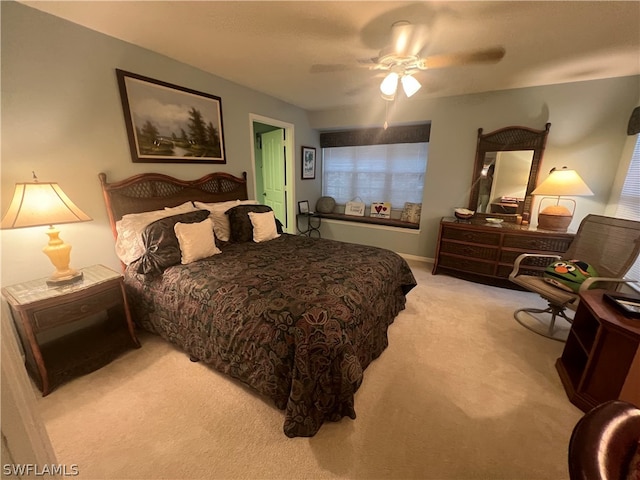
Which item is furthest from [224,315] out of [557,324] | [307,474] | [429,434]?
[557,324]

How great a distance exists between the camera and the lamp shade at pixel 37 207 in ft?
5.15

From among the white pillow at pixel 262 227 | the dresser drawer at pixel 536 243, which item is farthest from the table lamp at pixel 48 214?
the dresser drawer at pixel 536 243

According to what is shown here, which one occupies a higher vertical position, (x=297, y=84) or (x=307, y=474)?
(x=297, y=84)

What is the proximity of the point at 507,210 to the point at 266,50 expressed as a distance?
3.50 m

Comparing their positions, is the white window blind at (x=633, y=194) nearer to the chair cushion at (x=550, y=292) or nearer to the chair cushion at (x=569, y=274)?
the chair cushion at (x=569, y=274)

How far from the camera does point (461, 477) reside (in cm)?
126

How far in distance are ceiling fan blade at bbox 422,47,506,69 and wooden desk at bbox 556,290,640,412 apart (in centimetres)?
173

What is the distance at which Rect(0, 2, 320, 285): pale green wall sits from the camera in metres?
1.74

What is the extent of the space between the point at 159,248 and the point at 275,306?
1216mm

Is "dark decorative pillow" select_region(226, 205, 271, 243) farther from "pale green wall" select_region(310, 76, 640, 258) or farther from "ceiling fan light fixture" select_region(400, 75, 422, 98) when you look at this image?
"pale green wall" select_region(310, 76, 640, 258)

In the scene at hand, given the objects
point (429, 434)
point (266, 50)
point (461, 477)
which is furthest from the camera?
point (266, 50)

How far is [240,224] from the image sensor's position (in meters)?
2.77

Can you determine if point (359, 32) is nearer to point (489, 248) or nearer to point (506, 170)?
point (506, 170)

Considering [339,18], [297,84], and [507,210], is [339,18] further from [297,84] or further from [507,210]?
[507,210]
